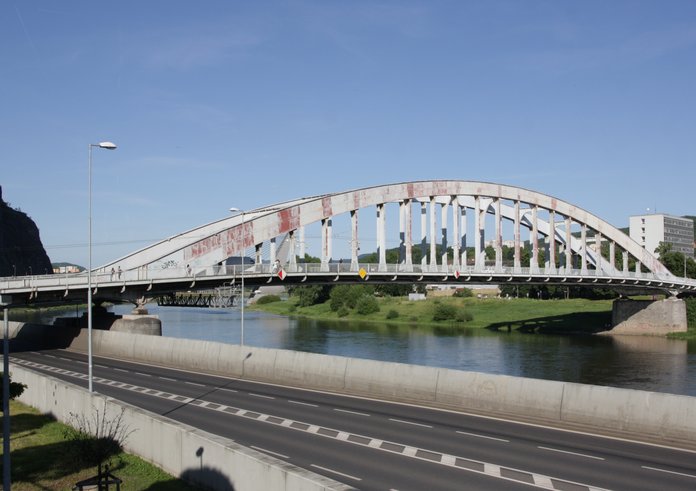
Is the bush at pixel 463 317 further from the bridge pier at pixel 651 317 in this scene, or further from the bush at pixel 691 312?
the bush at pixel 691 312

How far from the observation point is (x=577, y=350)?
71.3 m

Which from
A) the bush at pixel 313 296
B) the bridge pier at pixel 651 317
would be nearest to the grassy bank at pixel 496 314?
the bridge pier at pixel 651 317

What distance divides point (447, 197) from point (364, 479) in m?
62.8

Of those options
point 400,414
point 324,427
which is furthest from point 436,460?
point 400,414

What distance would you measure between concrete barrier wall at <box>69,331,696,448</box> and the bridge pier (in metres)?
67.1

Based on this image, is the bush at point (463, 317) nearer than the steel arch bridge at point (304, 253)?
No

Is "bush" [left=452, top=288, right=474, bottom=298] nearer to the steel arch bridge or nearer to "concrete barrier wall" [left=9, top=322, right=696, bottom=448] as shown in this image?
the steel arch bridge

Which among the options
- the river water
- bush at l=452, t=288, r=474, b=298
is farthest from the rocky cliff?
bush at l=452, t=288, r=474, b=298

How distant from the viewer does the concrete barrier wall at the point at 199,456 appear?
41.3 ft

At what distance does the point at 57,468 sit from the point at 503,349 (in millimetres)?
56341

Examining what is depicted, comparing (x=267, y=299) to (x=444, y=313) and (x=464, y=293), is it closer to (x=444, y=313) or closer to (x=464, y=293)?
(x=464, y=293)

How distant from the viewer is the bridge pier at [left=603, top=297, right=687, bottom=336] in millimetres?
90562

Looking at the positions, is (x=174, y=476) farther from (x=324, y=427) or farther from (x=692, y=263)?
(x=692, y=263)

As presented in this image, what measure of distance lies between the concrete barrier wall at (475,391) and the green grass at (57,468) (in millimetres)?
12295
